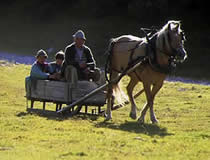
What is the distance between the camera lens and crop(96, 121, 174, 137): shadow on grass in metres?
11.4

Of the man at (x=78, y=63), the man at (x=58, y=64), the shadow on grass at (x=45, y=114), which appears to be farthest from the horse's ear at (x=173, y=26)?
the man at (x=58, y=64)

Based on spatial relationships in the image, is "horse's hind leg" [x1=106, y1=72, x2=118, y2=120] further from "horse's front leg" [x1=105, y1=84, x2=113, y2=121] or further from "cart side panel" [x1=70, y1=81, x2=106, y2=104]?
"cart side panel" [x1=70, y1=81, x2=106, y2=104]

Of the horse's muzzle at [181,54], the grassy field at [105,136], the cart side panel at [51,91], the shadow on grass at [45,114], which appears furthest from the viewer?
the cart side panel at [51,91]

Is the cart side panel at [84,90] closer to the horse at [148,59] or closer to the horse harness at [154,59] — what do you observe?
the horse at [148,59]

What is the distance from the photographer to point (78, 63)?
14.1 m

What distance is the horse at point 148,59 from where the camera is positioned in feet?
40.0

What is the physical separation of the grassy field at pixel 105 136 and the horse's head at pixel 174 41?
62.9 inches

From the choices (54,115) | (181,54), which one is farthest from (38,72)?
(181,54)

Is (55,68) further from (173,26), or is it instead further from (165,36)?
(173,26)

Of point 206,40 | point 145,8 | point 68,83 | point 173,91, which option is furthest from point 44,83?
point 145,8

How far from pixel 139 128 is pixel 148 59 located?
1657mm

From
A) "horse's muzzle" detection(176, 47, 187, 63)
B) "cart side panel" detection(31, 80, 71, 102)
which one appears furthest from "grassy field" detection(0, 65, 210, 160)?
"horse's muzzle" detection(176, 47, 187, 63)

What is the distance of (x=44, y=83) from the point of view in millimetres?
14242

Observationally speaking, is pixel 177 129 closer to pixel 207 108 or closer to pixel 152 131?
pixel 152 131
